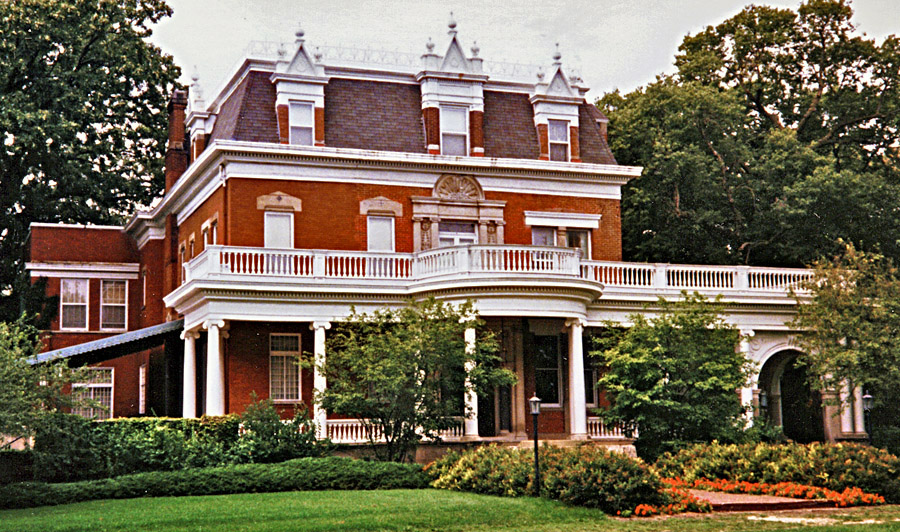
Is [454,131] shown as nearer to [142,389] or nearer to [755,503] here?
[142,389]

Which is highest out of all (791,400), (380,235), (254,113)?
(254,113)

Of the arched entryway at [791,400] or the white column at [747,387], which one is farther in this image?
the arched entryway at [791,400]

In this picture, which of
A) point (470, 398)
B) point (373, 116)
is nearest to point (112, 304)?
point (373, 116)

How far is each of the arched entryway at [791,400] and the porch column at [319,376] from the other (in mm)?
14415

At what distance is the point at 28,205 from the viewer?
48062 mm

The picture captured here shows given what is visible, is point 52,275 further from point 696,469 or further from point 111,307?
point 696,469

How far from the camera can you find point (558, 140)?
129 feet

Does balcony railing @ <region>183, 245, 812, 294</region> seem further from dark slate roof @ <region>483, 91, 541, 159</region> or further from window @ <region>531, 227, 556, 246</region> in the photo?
dark slate roof @ <region>483, 91, 541, 159</region>

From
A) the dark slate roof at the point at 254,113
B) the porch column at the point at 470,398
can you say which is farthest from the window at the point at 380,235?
the porch column at the point at 470,398

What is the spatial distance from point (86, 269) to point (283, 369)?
47.4ft

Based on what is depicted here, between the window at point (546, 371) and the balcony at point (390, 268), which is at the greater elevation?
the balcony at point (390, 268)

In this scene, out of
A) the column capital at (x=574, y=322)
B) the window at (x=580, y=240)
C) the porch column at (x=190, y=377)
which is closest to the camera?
the column capital at (x=574, y=322)

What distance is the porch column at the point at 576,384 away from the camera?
33.6 meters

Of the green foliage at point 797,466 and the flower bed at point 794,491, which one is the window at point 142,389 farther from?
the flower bed at point 794,491
